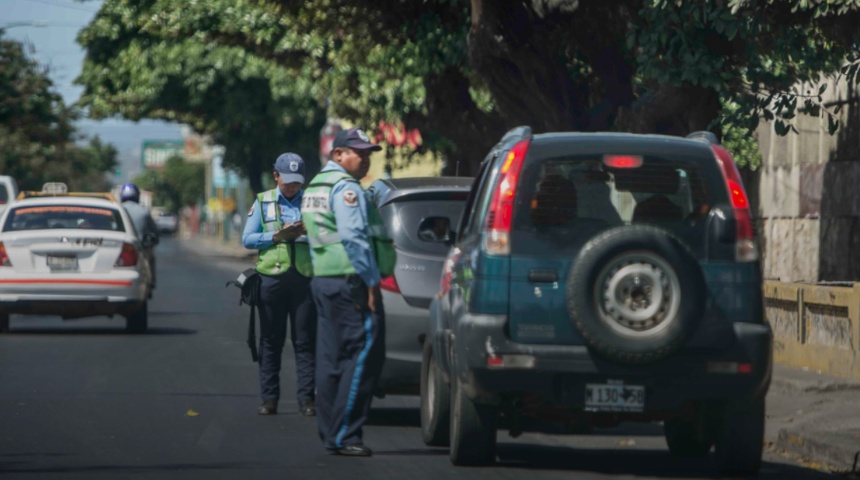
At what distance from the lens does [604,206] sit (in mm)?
8797

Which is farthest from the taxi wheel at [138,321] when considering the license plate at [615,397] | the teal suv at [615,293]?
the license plate at [615,397]

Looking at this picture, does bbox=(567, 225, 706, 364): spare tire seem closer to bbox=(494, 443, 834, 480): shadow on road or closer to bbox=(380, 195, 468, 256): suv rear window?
bbox=(494, 443, 834, 480): shadow on road

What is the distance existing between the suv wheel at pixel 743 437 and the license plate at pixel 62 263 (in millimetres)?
12003

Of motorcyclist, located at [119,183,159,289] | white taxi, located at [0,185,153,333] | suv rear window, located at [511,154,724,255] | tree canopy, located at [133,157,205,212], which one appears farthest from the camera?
tree canopy, located at [133,157,205,212]

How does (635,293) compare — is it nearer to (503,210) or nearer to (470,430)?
(503,210)

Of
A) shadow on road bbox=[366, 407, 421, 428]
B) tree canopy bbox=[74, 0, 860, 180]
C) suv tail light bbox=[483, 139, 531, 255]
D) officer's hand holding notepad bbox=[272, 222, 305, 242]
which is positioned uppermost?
tree canopy bbox=[74, 0, 860, 180]

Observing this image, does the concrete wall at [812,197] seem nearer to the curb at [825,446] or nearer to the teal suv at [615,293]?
the curb at [825,446]

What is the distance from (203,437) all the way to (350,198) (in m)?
2.12

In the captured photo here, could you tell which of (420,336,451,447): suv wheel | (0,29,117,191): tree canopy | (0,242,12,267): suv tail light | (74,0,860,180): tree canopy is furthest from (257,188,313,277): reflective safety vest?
(0,29,117,191): tree canopy

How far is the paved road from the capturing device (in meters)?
9.12

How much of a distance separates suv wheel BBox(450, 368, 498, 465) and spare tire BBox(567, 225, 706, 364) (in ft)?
3.02

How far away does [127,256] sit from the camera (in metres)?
19.7

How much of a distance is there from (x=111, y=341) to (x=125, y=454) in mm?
9555

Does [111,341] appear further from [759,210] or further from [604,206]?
[604,206]
